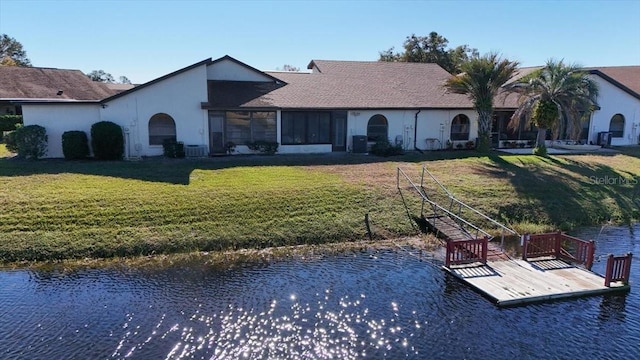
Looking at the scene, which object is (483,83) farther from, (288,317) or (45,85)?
(45,85)

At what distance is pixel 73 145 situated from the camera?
70.8ft

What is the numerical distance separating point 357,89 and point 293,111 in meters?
5.50

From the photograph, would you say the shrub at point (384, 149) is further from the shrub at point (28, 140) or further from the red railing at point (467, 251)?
the shrub at point (28, 140)

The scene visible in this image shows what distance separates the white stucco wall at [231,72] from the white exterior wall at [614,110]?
23.0 metres

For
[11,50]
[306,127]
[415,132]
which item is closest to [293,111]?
[306,127]

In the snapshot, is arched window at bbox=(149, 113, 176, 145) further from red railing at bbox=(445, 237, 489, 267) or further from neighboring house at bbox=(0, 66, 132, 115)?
neighboring house at bbox=(0, 66, 132, 115)

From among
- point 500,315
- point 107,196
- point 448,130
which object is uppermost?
point 448,130

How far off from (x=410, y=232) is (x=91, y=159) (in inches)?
626

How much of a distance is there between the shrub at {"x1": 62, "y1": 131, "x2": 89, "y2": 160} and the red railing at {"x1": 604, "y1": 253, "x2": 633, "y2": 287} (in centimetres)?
2174

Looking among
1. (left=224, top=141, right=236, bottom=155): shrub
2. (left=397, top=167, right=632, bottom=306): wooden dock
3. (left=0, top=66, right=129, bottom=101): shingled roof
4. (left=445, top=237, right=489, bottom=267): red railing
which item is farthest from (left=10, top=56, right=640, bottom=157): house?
(left=445, top=237, right=489, bottom=267): red railing

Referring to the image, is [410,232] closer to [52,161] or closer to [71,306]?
[71,306]

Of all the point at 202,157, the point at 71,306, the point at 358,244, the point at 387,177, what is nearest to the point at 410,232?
the point at 358,244

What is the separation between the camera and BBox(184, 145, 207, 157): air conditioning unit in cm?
2361

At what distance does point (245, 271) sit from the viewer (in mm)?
12750
